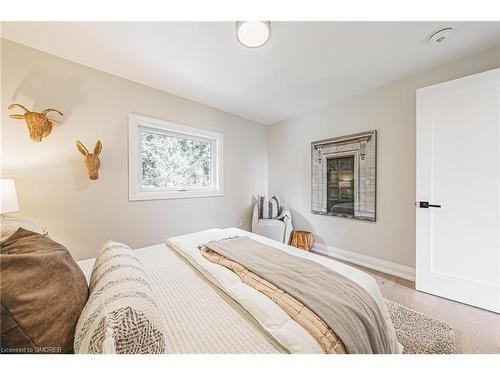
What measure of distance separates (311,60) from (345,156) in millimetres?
1447

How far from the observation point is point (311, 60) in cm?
188

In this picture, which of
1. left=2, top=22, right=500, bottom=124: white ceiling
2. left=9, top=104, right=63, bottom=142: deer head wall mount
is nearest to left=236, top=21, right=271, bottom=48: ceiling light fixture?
left=2, top=22, right=500, bottom=124: white ceiling

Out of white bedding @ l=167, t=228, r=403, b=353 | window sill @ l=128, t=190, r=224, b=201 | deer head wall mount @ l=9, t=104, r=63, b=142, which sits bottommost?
white bedding @ l=167, t=228, r=403, b=353

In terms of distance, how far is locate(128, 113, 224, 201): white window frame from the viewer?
230 cm

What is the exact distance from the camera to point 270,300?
82 cm

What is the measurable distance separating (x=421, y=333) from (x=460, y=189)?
1301 millimetres

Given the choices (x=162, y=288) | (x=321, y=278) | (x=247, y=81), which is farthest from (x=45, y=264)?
(x=247, y=81)

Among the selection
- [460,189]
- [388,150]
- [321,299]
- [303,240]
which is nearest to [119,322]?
[321,299]

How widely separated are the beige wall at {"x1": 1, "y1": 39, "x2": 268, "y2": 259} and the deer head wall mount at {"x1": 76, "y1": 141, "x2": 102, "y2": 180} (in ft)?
0.32

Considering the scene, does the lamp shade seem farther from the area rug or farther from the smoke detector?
the smoke detector

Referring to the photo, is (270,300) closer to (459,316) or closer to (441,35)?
(459,316)

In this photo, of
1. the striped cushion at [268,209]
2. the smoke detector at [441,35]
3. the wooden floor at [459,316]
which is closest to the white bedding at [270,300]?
the wooden floor at [459,316]

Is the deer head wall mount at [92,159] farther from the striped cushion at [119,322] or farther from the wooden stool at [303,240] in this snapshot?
the wooden stool at [303,240]
